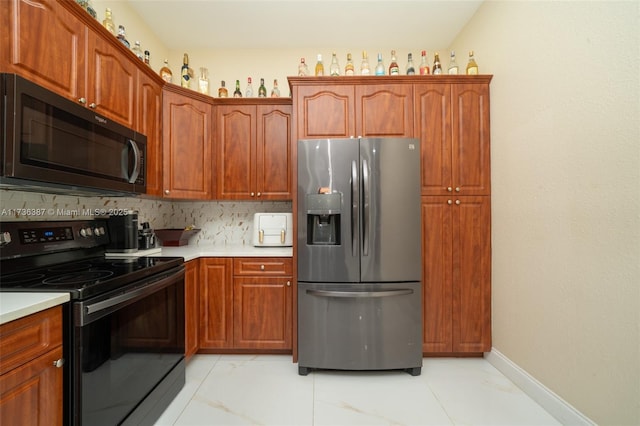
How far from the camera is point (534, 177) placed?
1.72 meters

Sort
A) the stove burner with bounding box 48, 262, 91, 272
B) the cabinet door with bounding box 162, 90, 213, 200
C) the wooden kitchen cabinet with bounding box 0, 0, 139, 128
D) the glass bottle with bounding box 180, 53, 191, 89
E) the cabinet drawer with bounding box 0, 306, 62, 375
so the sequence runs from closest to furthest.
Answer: the cabinet drawer with bounding box 0, 306, 62, 375
the wooden kitchen cabinet with bounding box 0, 0, 139, 128
the stove burner with bounding box 48, 262, 91, 272
the cabinet door with bounding box 162, 90, 213, 200
the glass bottle with bounding box 180, 53, 191, 89

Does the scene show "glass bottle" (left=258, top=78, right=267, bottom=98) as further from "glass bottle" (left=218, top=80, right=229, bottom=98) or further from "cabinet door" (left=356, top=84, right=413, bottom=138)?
"cabinet door" (left=356, top=84, right=413, bottom=138)

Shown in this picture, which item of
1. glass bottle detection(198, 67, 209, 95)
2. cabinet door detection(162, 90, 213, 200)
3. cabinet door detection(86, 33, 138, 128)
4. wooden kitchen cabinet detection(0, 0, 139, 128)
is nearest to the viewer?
wooden kitchen cabinet detection(0, 0, 139, 128)

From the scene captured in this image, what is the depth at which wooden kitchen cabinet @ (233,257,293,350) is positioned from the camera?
218cm

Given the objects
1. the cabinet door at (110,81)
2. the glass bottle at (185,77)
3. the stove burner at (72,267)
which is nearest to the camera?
the stove burner at (72,267)

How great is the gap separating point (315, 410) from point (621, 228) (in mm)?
1836

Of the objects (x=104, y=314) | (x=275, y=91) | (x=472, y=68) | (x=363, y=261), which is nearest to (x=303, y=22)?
(x=275, y=91)

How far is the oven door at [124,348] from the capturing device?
1.05 meters

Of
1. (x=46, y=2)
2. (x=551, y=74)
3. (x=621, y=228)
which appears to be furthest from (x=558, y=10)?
(x=46, y=2)

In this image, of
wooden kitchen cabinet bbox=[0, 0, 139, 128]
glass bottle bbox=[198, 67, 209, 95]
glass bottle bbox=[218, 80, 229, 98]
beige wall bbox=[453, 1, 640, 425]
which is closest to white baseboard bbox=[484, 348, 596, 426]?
beige wall bbox=[453, 1, 640, 425]

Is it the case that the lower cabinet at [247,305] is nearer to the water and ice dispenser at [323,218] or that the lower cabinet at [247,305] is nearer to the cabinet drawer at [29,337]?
the water and ice dispenser at [323,218]

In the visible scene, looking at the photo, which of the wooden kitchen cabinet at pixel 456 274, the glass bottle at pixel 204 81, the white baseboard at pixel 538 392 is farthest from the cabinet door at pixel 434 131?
the glass bottle at pixel 204 81

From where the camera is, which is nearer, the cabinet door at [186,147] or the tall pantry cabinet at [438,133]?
the tall pantry cabinet at [438,133]

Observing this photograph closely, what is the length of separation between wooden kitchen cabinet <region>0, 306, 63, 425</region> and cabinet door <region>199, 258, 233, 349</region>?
1.16m
